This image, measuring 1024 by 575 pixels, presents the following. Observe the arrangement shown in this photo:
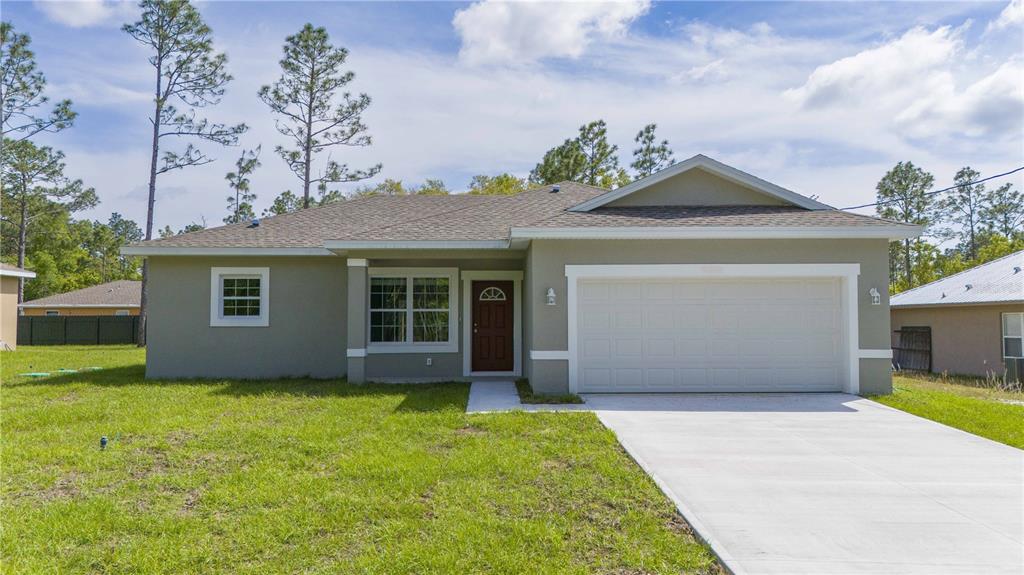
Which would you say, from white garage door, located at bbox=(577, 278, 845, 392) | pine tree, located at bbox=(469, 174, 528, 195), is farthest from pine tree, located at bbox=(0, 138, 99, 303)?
white garage door, located at bbox=(577, 278, 845, 392)

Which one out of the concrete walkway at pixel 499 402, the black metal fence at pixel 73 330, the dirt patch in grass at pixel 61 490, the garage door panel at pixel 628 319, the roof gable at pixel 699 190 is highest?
the roof gable at pixel 699 190

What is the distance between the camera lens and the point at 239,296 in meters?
11.7

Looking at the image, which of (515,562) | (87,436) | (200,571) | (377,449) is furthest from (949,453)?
(87,436)

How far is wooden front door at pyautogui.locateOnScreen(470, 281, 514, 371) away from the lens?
11836 mm

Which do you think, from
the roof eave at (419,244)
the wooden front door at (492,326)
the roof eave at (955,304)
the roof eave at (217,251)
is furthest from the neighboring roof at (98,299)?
the roof eave at (955,304)

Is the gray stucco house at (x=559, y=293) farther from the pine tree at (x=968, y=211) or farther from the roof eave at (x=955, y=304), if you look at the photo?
the pine tree at (x=968, y=211)

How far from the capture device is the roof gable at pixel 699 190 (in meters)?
10.4

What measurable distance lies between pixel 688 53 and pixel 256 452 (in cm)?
1061

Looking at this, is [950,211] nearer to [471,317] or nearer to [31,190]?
[471,317]

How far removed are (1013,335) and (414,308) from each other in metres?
14.8

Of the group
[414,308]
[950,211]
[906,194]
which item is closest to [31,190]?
[414,308]

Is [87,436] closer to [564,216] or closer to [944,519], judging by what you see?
[564,216]

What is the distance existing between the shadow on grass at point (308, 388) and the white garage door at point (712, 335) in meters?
2.45

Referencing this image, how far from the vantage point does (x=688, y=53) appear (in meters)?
11.4
